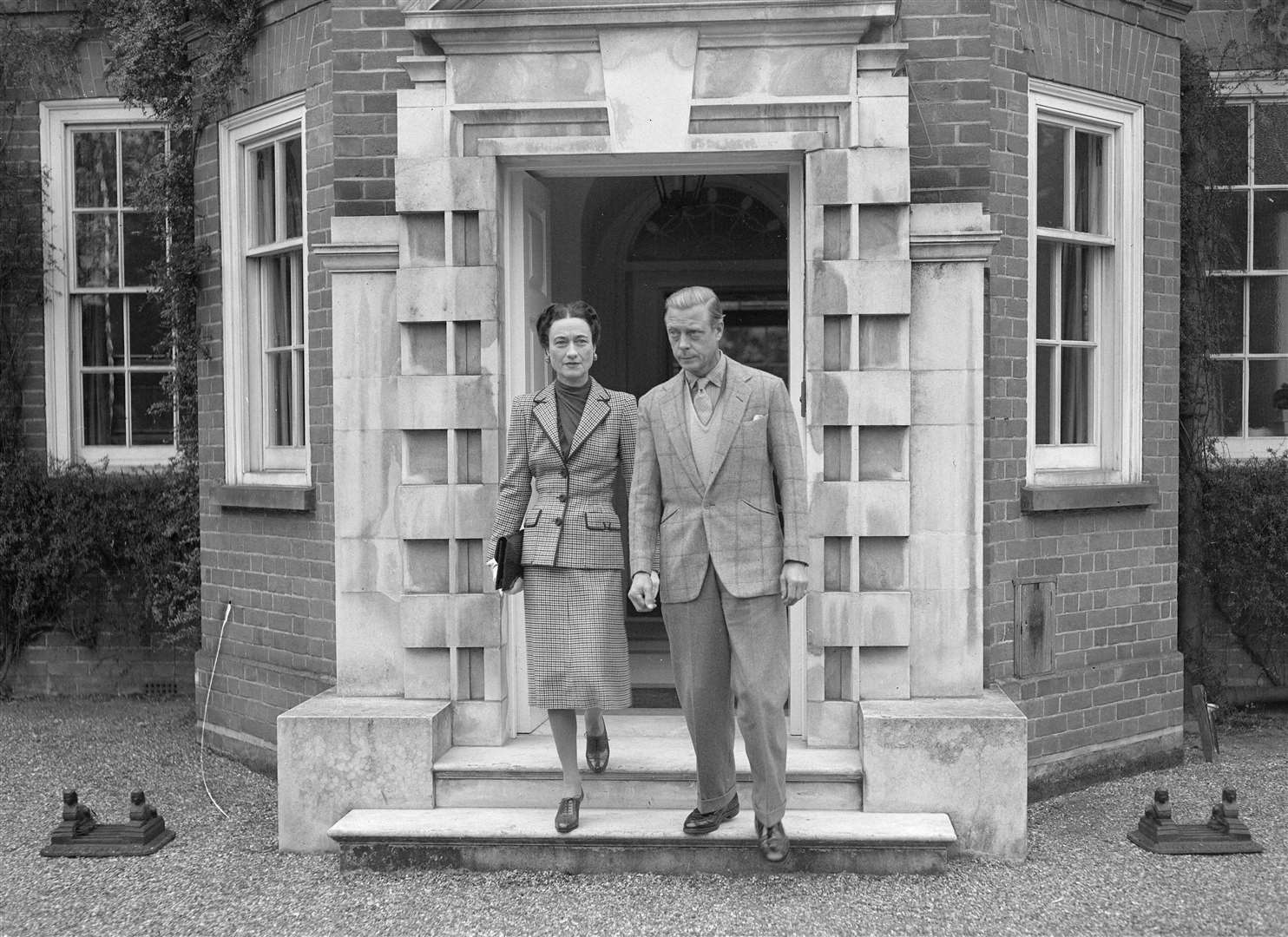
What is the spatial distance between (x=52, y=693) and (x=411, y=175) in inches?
209

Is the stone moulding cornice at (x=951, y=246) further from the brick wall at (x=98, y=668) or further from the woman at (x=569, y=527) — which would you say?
the brick wall at (x=98, y=668)

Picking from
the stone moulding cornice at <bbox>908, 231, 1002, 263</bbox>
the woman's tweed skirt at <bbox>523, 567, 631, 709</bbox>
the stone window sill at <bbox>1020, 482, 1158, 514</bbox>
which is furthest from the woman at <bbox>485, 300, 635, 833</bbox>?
the stone window sill at <bbox>1020, 482, 1158, 514</bbox>

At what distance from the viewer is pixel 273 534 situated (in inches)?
276

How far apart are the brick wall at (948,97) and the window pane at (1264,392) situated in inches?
135

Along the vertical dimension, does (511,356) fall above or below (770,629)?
above

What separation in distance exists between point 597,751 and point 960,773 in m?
1.46

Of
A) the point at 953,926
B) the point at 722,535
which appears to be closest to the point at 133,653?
the point at 722,535

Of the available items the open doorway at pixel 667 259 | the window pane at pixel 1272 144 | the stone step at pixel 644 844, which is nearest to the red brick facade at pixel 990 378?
the stone step at pixel 644 844

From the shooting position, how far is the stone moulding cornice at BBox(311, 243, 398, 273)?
5.69m

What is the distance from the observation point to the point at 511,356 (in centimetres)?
580

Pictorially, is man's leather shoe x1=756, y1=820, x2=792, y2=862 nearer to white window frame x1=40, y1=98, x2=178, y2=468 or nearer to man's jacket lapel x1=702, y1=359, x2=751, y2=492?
man's jacket lapel x1=702, y1=359, x2=751, y2=492

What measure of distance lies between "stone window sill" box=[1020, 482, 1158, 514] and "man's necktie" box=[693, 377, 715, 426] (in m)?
2.26

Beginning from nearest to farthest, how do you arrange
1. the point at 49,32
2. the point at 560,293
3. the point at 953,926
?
1. the point at 953,926
2. the point at 560,293
3. the point at 49,32

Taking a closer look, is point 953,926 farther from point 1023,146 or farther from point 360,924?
point 1023,146
